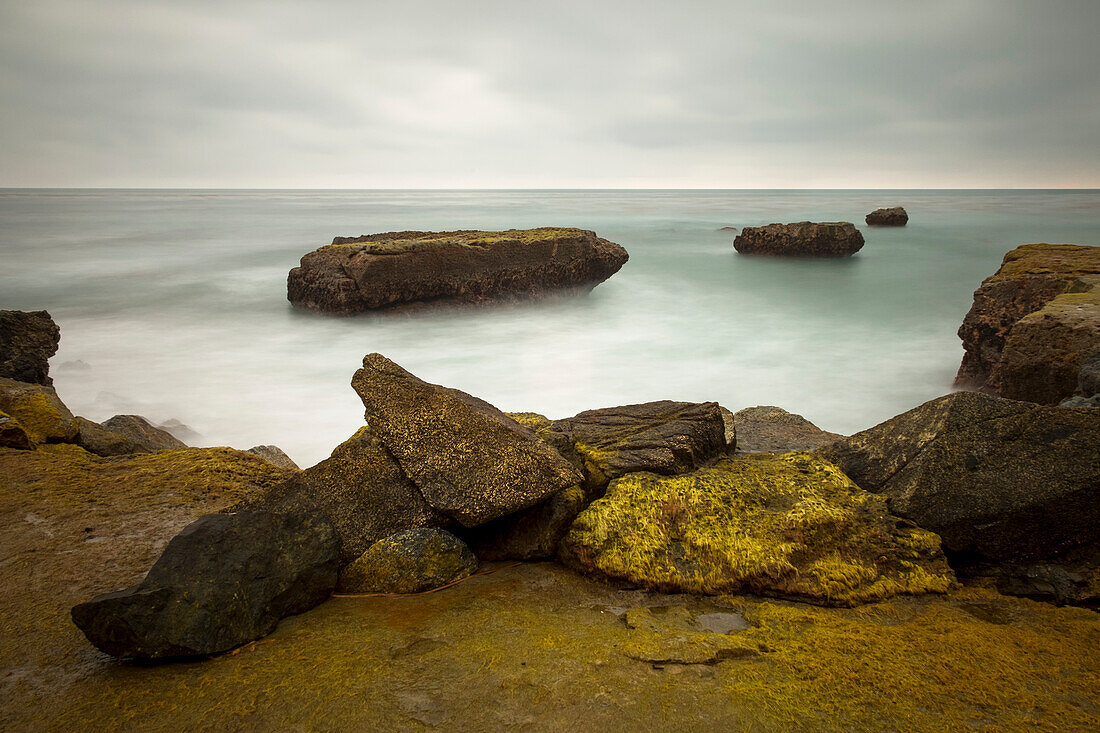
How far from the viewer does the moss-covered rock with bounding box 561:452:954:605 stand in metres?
3.35

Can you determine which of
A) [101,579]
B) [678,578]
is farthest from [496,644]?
[101,579]

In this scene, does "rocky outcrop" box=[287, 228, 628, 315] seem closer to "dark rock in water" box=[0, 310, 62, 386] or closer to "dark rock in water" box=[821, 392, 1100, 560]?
"dark rock in water" box=[0, 310, 62, 386]

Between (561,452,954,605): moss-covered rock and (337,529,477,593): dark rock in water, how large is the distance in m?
0.66

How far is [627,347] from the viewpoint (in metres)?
13.1

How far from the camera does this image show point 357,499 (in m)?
3.96

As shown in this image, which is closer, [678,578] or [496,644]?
[496,644]

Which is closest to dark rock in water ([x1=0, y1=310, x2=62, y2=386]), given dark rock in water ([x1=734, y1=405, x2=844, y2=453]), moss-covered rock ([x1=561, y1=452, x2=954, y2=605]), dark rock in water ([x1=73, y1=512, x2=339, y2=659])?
dark rock in water ([x1=73, y1=512, x2=339, y2=659])

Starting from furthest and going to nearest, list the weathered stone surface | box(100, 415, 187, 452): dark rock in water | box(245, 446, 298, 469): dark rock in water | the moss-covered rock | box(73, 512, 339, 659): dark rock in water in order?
box(245, 446, 298, 469): dark rock in water → box(100, 415, 187, 452): dark rock in water → the weathered stone surface → the moss-covered rock → box(73, 512, 339, 659): dark rock in water

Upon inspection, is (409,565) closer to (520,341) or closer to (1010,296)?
(1010,296)

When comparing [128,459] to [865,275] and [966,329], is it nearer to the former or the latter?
[966,329]

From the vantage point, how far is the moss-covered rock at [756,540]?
11.0 ft

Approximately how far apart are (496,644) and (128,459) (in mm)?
3894

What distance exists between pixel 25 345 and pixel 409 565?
659 centimetres

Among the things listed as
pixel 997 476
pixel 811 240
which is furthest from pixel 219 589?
pixel 811 240
